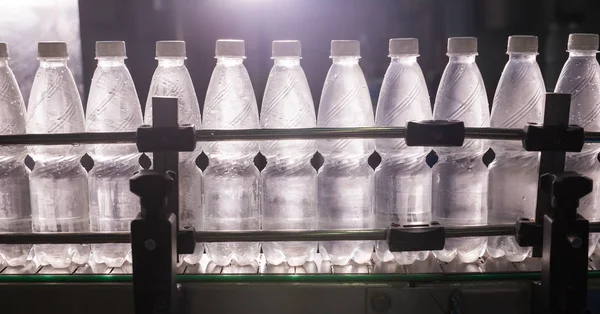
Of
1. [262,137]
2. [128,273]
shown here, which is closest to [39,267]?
[128,273]

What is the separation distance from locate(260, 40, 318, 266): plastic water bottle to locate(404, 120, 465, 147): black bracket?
0.83 feet

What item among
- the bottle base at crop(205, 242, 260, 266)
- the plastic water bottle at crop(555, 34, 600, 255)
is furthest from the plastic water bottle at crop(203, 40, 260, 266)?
the plastic water bottle at crop(555, 34, 600, 255)

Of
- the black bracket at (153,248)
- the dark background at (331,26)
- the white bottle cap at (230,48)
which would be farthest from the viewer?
the dark background at (331,26)

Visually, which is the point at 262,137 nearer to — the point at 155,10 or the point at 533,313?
the point at 533,313

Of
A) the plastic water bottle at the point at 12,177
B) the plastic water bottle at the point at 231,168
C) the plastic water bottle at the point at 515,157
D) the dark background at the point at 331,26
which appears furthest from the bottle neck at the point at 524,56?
the plastic water bottle at the point at 12,177

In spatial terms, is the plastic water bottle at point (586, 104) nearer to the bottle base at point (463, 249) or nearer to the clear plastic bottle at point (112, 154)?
the bottle base at point (463, 249)

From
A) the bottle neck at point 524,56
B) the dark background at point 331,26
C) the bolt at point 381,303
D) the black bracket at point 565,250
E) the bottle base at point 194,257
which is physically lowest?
the bolt at point 381,303

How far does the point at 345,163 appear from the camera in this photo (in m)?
1.02

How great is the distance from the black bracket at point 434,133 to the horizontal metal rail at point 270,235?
0.13 metres

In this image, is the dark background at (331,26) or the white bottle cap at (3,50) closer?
the white bottle cap at (3,50)

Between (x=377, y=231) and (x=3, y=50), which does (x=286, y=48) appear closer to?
(x=377, y=231)

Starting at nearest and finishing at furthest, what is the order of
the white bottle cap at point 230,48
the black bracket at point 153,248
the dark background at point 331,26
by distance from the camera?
the black bracket at point 153,248, the white bottle cap at point 230,48, the dark background at point 331,26

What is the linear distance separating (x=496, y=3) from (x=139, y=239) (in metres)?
1.07

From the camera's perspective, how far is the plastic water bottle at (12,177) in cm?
98
